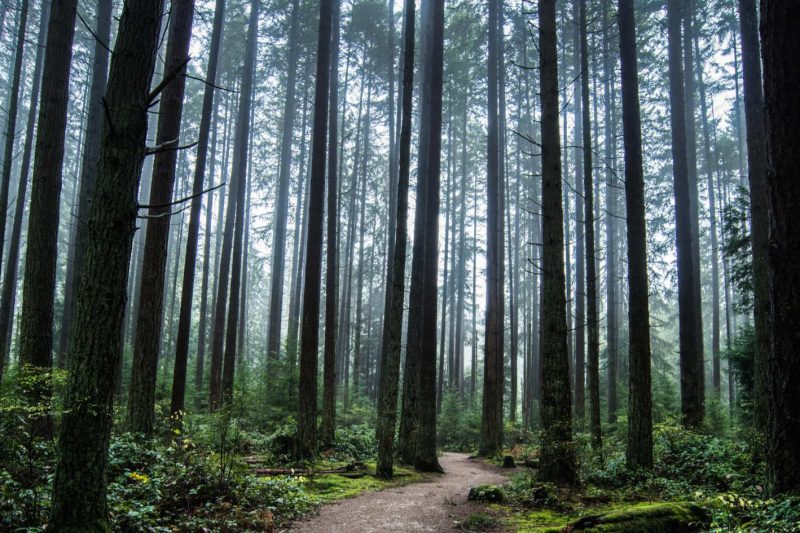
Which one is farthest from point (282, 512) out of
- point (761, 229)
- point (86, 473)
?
point (761, 229)

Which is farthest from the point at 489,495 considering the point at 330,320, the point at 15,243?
the point at 15,243

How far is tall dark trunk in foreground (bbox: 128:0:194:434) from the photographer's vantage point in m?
9.20

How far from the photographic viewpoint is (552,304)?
341 inches

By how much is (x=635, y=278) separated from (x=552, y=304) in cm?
238

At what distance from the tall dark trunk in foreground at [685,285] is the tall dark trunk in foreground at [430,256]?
707 cm

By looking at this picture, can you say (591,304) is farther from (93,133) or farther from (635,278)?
(93,133)

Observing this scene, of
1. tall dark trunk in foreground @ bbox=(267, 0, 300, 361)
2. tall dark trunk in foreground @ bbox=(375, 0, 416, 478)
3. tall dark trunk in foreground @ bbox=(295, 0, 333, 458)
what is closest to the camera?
tall dark trunk in foreground @ bbox=(375, 0, 416, 478)

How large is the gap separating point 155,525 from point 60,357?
17.2 meters

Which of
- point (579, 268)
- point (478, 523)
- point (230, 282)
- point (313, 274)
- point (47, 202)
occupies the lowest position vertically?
point (478, 523)

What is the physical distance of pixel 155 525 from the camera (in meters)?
5.18

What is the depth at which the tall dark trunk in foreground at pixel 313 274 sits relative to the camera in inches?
437

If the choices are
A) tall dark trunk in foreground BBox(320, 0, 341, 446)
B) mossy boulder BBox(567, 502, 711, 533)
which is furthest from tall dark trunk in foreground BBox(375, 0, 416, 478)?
mossy boulder BBox(567, 502, 711, 533)

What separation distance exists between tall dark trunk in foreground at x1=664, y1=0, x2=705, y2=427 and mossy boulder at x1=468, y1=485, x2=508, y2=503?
7.68 metres

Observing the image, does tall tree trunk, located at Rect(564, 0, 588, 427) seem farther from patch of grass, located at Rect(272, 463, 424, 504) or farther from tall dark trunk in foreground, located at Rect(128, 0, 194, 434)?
tall dark trunk in foreground, located at Rect(128, 0, 194, 434)
